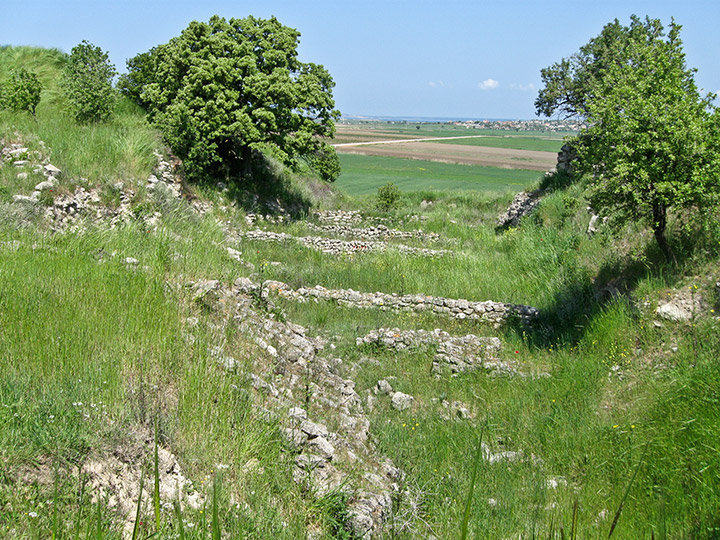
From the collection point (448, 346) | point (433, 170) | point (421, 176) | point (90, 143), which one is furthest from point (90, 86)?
point (433, 170)

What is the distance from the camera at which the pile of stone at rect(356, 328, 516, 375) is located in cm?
893

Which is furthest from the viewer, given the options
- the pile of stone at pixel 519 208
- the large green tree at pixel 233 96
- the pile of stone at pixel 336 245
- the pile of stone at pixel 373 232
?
the pile of stone at pixel 519 208

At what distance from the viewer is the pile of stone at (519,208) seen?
2286cm

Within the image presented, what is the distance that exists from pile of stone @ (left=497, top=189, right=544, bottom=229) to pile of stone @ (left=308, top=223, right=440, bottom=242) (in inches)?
169

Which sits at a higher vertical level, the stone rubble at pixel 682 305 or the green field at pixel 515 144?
the green field at pixel 515 144

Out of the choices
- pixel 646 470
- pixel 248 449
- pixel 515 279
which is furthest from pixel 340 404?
pixel 515 279

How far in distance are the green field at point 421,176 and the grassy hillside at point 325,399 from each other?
27.6 m

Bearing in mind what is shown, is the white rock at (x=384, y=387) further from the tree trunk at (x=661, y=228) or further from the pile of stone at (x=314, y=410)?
the tree trunk at (x=661, y=228)

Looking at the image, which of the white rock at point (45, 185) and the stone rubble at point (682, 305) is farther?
the white rock at point (45, 185)

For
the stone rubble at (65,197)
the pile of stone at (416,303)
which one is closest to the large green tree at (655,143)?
the pile of stone at (416,303)

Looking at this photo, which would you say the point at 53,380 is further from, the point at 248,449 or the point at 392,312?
the point at 392,312

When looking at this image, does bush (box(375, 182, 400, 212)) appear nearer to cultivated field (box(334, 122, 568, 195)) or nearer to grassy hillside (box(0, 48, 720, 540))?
cultivated field (box(334, 122, 568, 195))

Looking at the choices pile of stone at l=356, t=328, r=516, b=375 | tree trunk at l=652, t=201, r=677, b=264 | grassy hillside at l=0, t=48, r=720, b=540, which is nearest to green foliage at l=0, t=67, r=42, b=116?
grassy hillside at l=0, t=48, r=720, b=540

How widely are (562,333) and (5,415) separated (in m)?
9.39
